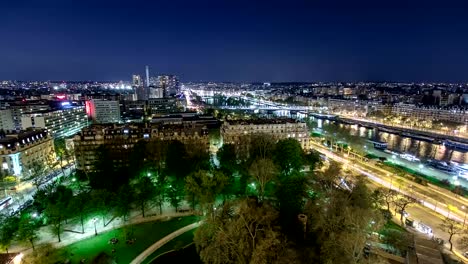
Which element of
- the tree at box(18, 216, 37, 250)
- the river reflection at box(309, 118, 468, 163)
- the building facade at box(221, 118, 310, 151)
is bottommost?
the river reflection at box(309, 118, 468, 163)

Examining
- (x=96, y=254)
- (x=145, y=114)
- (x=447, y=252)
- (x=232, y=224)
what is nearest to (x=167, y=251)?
(x=96, y=254)

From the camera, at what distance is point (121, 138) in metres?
42.7

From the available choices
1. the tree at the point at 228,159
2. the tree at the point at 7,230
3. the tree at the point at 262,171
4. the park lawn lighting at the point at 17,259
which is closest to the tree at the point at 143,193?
the tree at the point at 7,230

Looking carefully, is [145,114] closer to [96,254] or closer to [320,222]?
[96,254]

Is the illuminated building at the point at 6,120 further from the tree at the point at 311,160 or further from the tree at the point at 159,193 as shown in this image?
the tree at the point at 311,160

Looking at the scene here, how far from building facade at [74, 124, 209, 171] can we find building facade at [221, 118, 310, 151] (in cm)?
528

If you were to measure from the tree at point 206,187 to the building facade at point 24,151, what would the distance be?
28053mm

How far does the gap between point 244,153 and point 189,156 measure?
10.3 metres

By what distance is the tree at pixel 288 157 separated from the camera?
36.2 meters

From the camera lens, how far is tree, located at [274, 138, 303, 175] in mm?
36188

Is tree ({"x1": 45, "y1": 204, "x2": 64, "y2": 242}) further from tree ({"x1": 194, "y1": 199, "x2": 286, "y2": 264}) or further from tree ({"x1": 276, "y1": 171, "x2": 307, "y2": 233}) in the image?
tree ({"x1": 276, "y1": 171, "x2": 307, "y2": 233})

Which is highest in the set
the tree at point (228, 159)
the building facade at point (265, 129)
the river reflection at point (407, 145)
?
the building facade at point (265, 129)

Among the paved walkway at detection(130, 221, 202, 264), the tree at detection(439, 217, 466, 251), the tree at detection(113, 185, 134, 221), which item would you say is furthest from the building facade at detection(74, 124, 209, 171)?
the tree at detection(439, 217, 466, 251)

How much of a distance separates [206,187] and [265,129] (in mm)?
25305
